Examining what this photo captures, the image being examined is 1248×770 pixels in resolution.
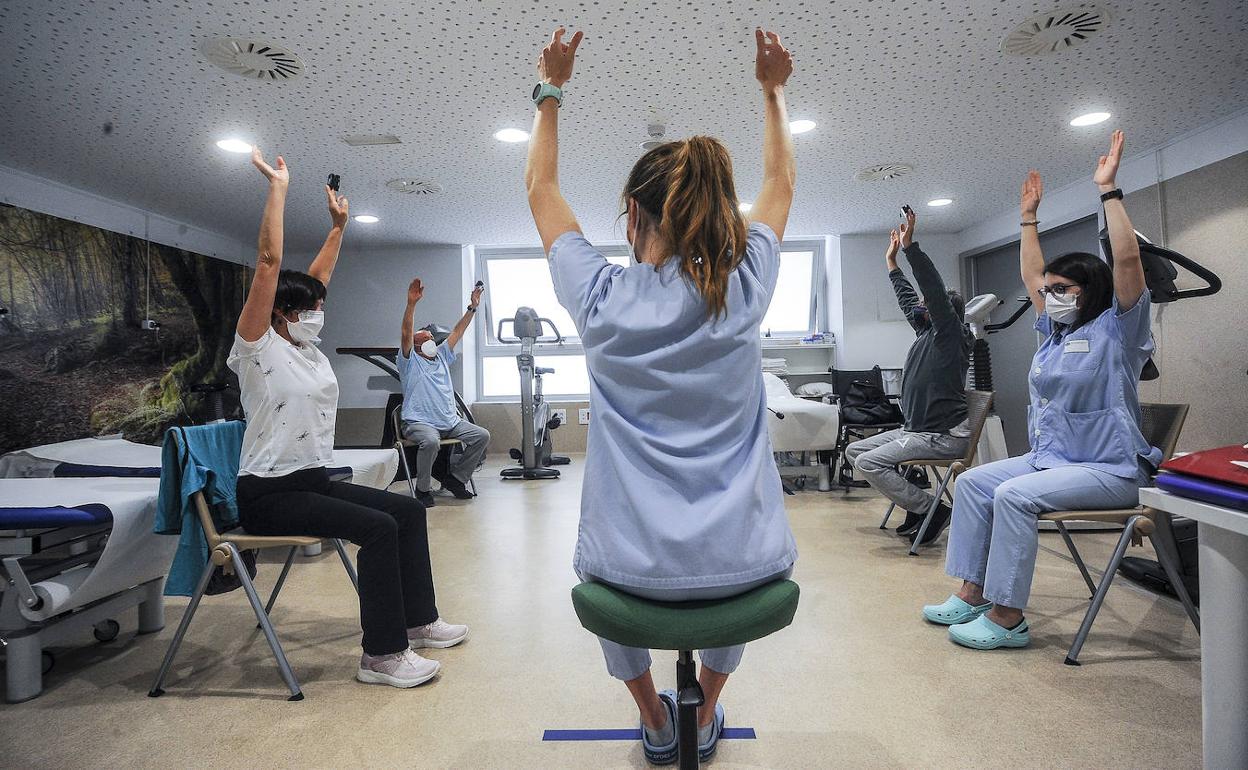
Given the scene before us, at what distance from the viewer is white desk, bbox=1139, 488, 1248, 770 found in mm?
1057

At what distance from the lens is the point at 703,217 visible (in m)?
0.94

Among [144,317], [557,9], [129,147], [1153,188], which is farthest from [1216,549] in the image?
[144,317]

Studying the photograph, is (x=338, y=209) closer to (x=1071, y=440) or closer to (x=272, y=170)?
(x=272, y=170)

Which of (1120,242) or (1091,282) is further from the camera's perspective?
(1091,282)

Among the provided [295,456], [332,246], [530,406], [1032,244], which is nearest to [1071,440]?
[1032,244]

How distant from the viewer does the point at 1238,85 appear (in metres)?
3.43

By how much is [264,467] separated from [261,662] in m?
0.68

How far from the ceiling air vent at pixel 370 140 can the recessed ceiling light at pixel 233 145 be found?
641mm

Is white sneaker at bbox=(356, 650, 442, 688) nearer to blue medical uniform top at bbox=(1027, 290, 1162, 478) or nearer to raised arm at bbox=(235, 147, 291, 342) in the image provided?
raised arm at bbox=(235, 147, 291, 342)

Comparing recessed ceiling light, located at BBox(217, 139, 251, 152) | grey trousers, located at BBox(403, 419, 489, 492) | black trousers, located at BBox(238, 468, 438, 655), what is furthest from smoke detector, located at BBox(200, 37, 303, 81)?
grey trousers, located at BBox(403, 419, 489, 492)

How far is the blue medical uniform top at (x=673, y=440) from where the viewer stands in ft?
3.02

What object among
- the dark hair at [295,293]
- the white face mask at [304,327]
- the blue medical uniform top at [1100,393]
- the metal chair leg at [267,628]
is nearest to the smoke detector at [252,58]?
the dark hair at [295,293]

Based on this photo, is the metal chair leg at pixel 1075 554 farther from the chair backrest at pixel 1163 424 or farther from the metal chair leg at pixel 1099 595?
the chair backrest at pixel 1163 424

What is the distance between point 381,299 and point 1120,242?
6.76 meters
